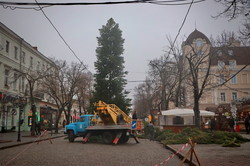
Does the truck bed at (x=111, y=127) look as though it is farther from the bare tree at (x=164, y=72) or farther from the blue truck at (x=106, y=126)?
the bare tree at (x=164, y=72)

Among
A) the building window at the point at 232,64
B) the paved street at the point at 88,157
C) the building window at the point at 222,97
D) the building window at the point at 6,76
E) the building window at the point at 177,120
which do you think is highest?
the building window at the point at 232,64

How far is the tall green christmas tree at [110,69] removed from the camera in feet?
114

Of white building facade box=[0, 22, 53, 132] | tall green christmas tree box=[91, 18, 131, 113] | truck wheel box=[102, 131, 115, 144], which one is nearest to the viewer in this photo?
truck wheel box=[102, 131, 115, 144]

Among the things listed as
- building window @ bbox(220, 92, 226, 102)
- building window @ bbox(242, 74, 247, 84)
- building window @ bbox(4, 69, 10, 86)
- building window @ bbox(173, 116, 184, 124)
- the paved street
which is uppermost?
building window @ bbox(242, 74, 247, 84)

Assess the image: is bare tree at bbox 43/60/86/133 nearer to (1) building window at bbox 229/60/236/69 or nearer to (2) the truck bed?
(2) the truck bed

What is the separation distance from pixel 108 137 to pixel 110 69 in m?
16.8

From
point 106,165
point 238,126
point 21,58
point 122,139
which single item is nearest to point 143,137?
point 122,139

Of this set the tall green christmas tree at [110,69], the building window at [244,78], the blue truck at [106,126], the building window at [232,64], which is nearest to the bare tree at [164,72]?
the tall green christmas tree at [110,69]

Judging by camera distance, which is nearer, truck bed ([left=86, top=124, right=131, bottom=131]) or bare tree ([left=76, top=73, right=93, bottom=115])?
truck bed ([left=86, top=124, right=131, bottom=131])

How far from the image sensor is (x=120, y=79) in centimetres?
3550

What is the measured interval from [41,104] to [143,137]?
24.6 meters

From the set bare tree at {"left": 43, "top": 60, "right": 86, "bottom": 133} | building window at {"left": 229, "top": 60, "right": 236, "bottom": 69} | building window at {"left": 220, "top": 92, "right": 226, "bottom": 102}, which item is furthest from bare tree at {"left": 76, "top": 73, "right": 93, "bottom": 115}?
building window at {"left": 220, "top": 92, "right": 226, "bottom": 102}

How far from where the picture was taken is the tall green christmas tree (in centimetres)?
3478

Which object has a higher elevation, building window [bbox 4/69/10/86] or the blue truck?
building window [bbox 4/69/10/86]
